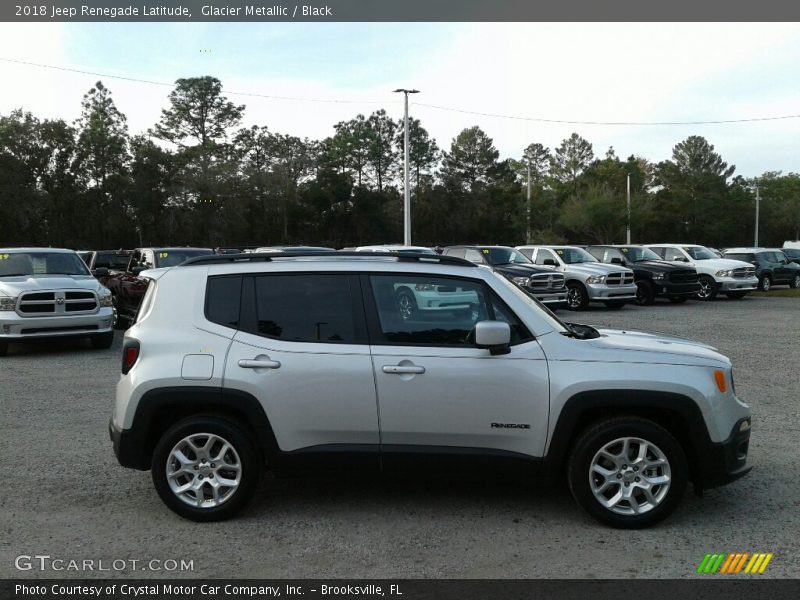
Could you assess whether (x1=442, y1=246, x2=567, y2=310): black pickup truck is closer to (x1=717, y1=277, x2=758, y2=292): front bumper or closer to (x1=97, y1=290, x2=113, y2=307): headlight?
(x1=717, y1=277, x2=758, y2=292): front bumper

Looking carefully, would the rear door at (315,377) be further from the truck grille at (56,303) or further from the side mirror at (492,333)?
the truck grille at (56,303)

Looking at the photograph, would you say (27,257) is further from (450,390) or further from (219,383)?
(450,390)

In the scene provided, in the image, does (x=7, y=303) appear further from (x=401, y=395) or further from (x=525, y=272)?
(x=525, y=272)

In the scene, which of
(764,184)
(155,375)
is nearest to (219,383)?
(155,375)

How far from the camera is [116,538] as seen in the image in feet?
15.9

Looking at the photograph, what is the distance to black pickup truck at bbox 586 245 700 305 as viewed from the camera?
78.2 feet

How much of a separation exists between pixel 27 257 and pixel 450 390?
11.7 meters

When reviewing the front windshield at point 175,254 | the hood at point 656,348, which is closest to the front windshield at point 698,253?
the front windshield at point 175,254

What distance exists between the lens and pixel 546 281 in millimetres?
20438

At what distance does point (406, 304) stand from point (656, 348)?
1.68 metres

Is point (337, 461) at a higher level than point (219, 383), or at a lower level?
lower

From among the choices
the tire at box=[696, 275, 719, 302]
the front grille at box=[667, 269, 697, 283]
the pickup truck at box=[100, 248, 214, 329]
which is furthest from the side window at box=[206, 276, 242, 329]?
A: the tire at box=[696, 275, 719, 302]

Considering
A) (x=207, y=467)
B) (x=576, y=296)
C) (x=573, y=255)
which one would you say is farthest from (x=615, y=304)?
(x=207, y=467)

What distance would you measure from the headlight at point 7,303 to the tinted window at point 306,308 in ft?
30.8
